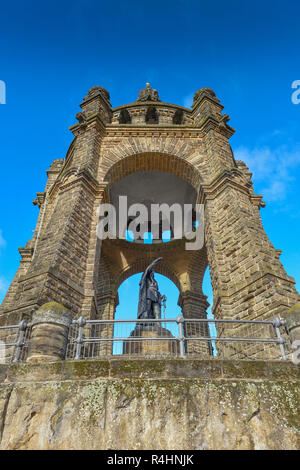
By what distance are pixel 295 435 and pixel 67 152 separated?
1541 centimetres

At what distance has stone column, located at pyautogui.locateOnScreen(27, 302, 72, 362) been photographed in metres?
4.46

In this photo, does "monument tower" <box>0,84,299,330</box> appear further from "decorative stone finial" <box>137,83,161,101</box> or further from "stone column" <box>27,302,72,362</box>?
"decorative stone finial" <box>137,83,161,101</box>

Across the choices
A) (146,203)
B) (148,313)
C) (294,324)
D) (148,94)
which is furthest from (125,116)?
Answer: (294,324)

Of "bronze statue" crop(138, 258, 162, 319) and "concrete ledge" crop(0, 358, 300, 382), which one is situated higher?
"bronze statue" crop(138, 258, 162, 319)

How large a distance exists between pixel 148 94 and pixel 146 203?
33.6ft

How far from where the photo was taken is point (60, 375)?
3967mm

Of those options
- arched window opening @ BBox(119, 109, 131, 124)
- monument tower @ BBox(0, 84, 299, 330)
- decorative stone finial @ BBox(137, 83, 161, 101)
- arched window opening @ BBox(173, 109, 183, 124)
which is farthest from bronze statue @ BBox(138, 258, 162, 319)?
decorative stone finial @ BBox(137, 83, 161, 101)

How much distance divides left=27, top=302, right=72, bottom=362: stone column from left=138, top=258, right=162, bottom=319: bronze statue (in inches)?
263

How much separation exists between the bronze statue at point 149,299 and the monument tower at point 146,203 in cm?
181

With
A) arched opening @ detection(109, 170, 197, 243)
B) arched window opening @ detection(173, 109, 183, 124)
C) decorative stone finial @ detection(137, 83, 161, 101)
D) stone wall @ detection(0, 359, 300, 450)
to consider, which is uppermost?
decorative stone finial @ detection(137, 83, 161, 101)

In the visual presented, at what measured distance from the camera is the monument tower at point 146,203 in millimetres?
8555

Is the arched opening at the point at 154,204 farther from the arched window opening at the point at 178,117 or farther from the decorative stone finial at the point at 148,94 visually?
the decorative stone finial at the point at 148,94

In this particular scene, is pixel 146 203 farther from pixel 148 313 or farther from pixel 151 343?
pixel 151 343

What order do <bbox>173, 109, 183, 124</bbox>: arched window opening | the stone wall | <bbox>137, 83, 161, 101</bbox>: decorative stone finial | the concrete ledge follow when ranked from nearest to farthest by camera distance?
1. the stone wall
2. the concrete ledge
3. <bbox>173, 109, 183, 124</bbox>: arched window opening
4. <bbox>137, 83, 161, 101</bbox>: decorative stone finial
